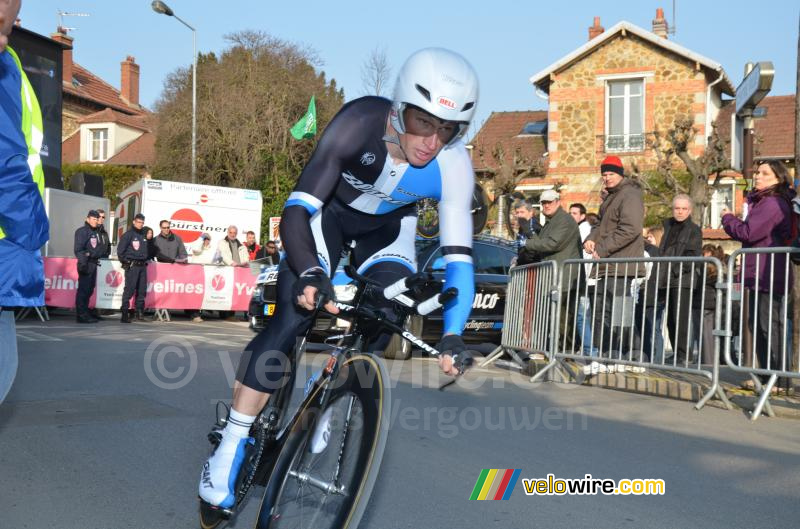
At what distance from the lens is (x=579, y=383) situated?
921 centimetres

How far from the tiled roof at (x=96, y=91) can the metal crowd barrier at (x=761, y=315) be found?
5994 cm

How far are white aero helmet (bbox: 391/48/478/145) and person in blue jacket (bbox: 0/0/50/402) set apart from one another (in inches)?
50.9

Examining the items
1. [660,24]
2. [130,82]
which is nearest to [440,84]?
[660,24]

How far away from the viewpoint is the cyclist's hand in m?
2.97

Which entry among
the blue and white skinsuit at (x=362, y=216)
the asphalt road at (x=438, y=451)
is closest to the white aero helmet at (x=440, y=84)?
the blue and white skinsuit at (x=362, y=216)

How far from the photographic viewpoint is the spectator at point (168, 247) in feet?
59.4

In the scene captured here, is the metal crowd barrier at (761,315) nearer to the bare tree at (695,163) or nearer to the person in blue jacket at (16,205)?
the person in blue jacket at (16,205)

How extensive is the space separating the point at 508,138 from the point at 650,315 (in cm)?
2973

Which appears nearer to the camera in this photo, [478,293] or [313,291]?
[313,291]

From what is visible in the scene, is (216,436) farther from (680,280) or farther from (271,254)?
(271,254)

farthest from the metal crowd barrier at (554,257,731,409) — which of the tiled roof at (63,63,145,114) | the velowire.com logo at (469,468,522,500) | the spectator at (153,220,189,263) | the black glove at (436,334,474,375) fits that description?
the tiled roof at (63,63,145,114)

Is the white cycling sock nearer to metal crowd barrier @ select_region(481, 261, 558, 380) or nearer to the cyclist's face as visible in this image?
the cyclist's face

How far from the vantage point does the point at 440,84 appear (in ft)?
10.3

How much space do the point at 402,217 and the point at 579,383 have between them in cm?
591
